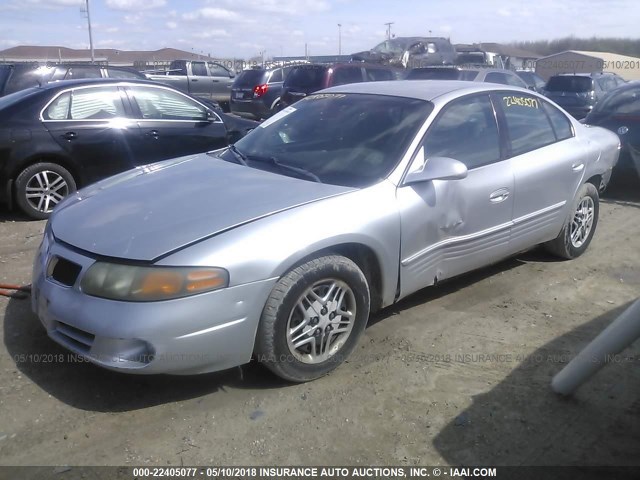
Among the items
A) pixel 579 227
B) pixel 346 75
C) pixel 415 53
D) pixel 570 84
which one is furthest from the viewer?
pixel 415 53

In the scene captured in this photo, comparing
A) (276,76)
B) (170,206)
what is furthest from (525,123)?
(276,76)

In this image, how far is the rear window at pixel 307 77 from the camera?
548 inches

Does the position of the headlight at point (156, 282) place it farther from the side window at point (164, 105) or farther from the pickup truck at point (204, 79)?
the pickup truck at point (204, 79)

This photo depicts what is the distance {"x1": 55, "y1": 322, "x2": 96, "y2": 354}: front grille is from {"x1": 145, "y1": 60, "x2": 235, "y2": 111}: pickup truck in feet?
61.1

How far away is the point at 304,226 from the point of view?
319cm

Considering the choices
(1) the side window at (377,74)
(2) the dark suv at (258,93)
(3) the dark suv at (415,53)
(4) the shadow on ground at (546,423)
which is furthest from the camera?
(3) the dark suv at (415,53)

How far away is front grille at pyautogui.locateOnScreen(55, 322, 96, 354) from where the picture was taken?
2.97m

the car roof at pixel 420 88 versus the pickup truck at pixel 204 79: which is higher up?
the car roof at pixel 420 88

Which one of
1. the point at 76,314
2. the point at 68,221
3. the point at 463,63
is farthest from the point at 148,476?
the point at 463,63

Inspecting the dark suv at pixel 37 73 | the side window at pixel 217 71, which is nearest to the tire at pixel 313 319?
the dark suv at pixel 37 73

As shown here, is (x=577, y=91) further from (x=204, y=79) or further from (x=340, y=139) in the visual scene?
(x=340, y=139)

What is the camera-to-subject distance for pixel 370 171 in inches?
147
